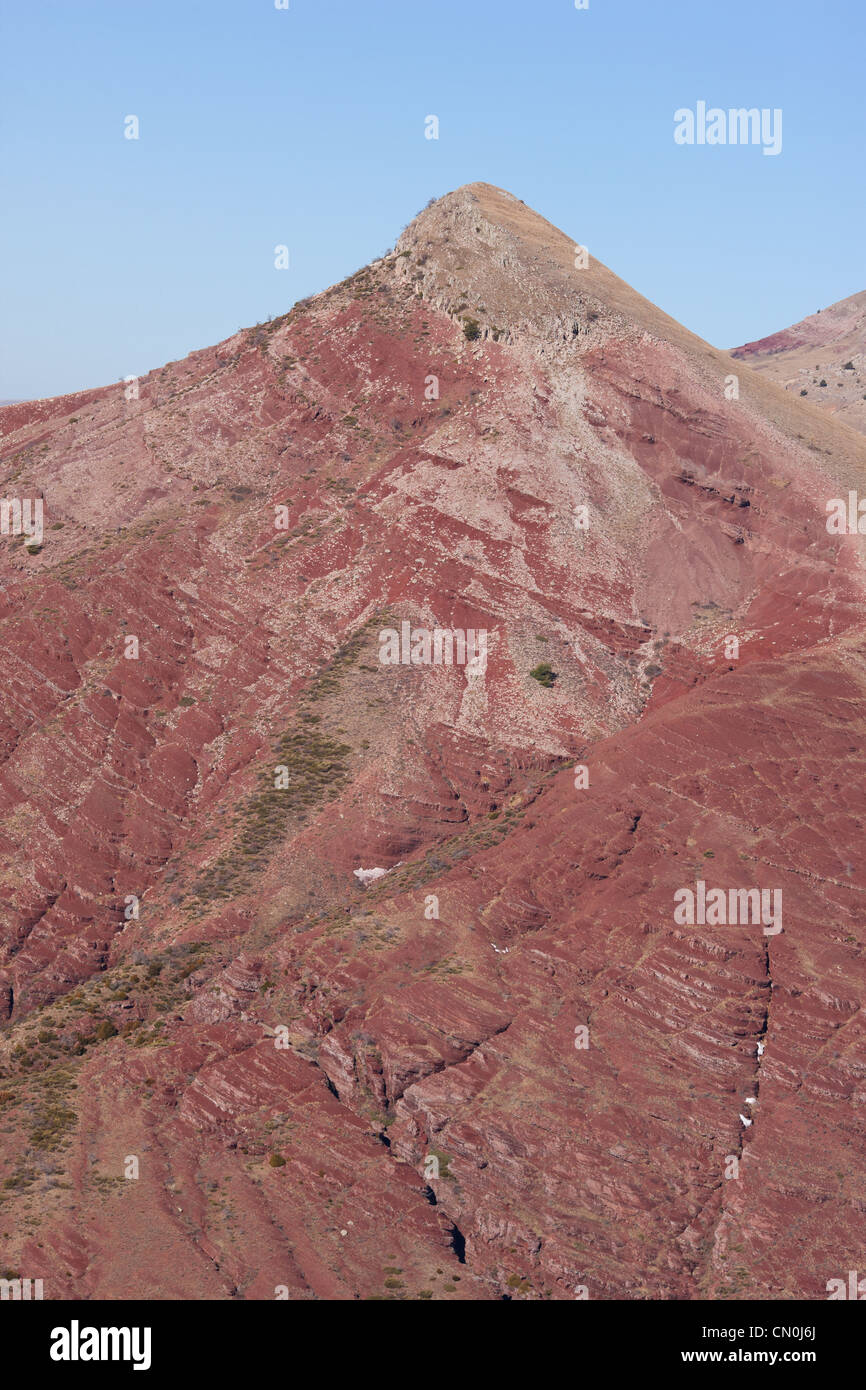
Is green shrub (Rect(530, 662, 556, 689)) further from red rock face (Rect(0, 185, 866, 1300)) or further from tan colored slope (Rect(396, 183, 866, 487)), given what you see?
tan colored slope (Rect(396, 183, 866, 487))

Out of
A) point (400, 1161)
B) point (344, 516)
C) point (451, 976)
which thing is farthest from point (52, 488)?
point (400, 1161)

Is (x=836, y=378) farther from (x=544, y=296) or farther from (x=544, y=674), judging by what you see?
(x=544, y=674)

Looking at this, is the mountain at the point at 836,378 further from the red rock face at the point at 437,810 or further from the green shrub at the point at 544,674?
the green shrub at the point at 544,674

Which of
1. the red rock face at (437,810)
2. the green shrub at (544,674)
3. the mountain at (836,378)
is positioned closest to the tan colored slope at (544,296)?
the red rock face at (437,810)

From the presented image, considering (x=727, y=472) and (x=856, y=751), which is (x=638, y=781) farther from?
(x=727, y=472)

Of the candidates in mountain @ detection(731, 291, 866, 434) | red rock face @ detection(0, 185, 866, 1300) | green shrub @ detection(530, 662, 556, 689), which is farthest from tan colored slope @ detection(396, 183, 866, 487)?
mountain @ detection(731, 291, 866, 434)

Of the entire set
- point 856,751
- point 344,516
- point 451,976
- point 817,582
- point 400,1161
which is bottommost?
point 400,1161
